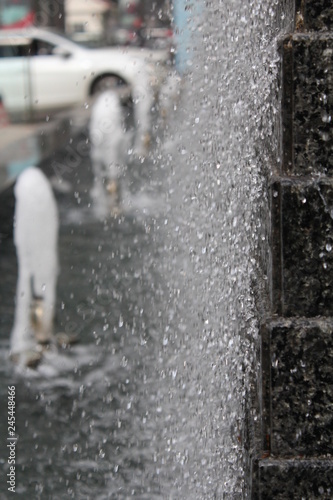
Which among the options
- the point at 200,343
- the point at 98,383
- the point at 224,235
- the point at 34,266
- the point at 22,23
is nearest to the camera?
the point at 224,235

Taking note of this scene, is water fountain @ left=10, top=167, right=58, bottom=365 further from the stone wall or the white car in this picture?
the white car

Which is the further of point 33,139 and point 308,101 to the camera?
point 33,139

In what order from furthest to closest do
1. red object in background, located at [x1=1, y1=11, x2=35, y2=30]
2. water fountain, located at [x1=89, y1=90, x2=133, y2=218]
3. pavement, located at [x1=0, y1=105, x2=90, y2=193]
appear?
red object in background, located at [x1=1, y1=11, x2=35, y2=30] → pavement, located at [x1=0, y1=105, x2=90, y2=193] → water fountain, located at [x1=89, y1=90, x2=133, y2=218]

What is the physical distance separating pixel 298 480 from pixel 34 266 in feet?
10.4

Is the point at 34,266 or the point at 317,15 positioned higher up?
the point at 317,15

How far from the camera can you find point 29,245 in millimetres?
5273

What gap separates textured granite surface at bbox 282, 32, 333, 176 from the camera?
7.86 ft

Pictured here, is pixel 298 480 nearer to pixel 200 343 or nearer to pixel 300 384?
pixel 300 384

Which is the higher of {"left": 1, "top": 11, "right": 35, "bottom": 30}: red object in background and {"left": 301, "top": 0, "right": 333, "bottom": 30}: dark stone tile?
{"left": 1, "top": 11, "right": 35, "bottom": 30}: red object in background

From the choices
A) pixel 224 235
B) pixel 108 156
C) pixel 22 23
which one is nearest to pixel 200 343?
pixel 224 235

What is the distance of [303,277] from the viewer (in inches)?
95.2

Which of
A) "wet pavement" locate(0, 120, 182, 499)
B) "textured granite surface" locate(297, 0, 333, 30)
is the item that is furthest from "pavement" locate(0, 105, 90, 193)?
"textured granite surface" locate(297, 0, 333, 30)

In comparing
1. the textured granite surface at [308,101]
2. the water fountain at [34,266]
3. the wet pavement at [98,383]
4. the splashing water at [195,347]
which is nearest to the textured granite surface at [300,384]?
the splashing water at [195,347]

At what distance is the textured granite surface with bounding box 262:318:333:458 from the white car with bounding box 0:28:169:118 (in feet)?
46.3
